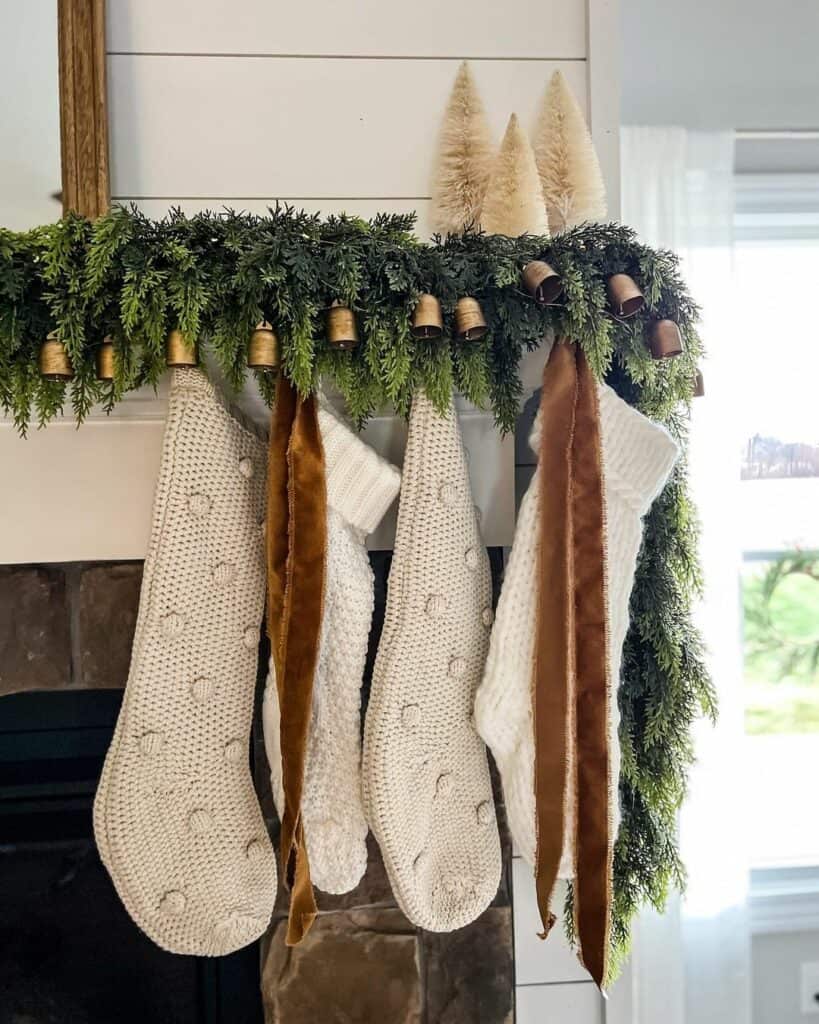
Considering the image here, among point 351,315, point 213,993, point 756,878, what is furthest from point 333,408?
point 756,878

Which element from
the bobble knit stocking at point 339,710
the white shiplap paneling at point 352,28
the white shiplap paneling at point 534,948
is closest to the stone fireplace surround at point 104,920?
the white shiplap paneling at point 534,948

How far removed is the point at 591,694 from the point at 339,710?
0.25 meters

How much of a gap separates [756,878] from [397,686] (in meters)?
1.01

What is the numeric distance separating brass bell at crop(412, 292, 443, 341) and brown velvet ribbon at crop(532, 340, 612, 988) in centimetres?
13

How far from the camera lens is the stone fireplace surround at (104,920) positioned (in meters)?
0.87

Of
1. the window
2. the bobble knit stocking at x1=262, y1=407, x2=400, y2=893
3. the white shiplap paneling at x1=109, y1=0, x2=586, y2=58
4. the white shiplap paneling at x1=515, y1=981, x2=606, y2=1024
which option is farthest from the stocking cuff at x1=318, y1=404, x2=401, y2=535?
the window

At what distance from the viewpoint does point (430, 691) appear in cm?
75

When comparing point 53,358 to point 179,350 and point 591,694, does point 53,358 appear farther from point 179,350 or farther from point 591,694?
point 591,694

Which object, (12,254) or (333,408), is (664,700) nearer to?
(333,408)

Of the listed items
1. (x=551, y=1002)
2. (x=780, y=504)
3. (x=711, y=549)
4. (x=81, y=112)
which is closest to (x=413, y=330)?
(x=81, y=112)

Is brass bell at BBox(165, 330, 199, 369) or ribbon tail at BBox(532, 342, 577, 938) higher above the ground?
brass bell at BBox(165, 330, 199, 369)

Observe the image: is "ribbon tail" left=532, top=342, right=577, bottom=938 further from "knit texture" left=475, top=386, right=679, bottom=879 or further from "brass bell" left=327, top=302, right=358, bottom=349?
"brass bell" left=327, top=302, right=358, bottom=349

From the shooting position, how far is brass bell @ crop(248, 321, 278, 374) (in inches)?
26.7

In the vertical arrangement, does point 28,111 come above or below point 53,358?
above
